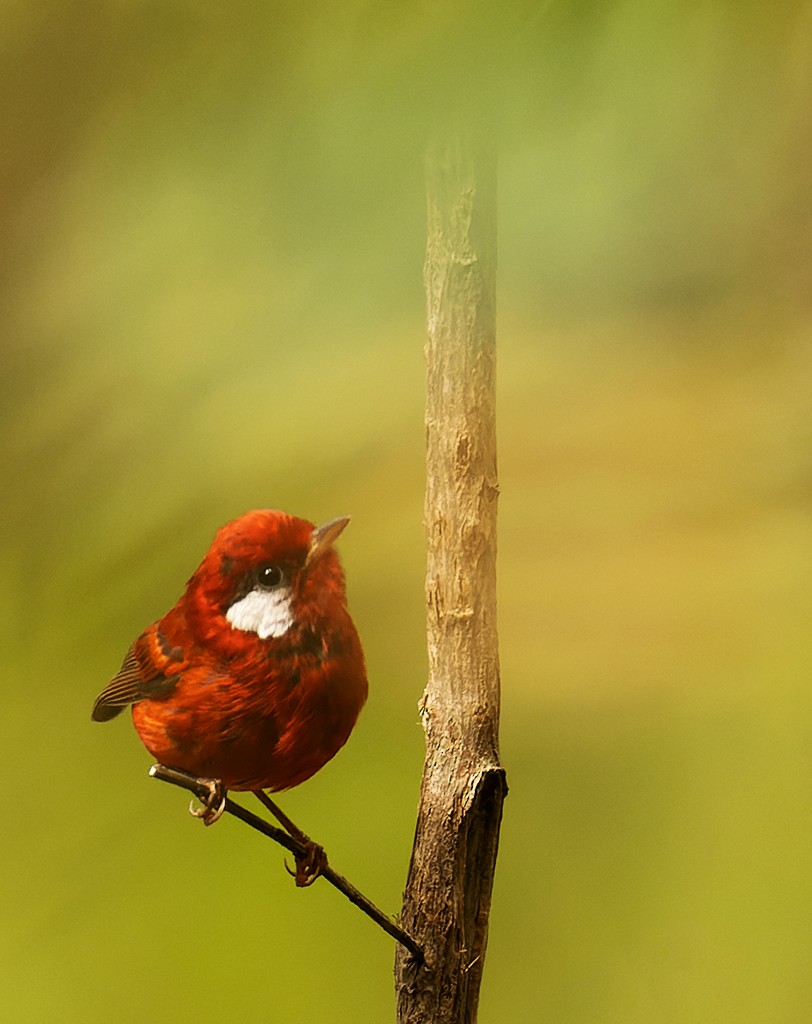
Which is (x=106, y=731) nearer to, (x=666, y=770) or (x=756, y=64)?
(x=666, y=770)

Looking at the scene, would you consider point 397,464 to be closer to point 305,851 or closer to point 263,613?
point 263,613

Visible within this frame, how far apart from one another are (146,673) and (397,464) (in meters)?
0.25

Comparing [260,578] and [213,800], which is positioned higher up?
[260,578]

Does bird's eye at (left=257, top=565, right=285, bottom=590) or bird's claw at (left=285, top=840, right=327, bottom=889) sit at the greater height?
bird's eye at (left=257, top=565, right=285, bottom=590)

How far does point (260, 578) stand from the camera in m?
0.79

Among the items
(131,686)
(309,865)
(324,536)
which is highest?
(324,536)

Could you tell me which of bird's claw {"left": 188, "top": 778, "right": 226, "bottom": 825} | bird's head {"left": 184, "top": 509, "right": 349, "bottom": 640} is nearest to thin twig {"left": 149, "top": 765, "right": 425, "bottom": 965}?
bird's claw {"left": 188, "top": 778, "right": 226, "bottom": 825}

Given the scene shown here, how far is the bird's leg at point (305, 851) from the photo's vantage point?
84cm

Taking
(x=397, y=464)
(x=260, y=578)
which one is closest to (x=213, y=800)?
(x=260, y=578)

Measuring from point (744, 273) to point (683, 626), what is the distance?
29cm

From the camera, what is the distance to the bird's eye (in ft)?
2.59

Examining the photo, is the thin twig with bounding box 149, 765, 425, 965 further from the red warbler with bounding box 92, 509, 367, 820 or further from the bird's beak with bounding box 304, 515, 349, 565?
the bird's beak with bounding box 304, 515, 349, 565

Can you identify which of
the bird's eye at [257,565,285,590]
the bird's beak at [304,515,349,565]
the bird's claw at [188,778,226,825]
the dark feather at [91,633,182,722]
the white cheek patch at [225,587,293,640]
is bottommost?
the bird's claw at [188,778,226,825]

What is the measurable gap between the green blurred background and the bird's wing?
33 mm
